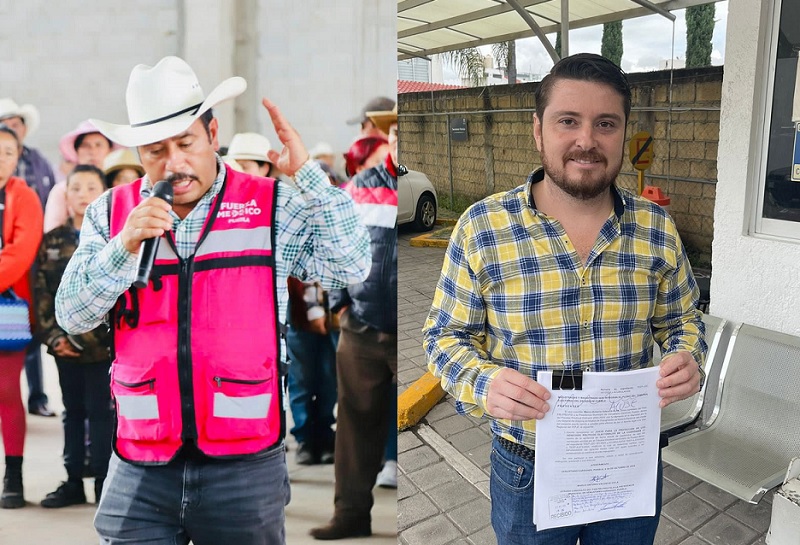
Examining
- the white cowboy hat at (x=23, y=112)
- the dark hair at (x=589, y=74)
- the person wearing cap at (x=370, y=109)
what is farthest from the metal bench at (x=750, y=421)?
the white cowboy hat at (x=23, y=112)

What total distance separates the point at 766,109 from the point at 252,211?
2931 millimetres

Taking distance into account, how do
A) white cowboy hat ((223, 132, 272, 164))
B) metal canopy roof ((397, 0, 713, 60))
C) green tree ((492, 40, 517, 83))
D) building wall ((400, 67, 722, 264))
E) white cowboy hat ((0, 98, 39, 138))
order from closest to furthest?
white cowboy hat ((0, 98, 39, 138)) → white cowboy hat ((223, 132, 272, 164)) → metal canopy roof ((397, 0, 713, 60)) → building wall ((400, 67, 722, 264)) → green tree ((492, 40, 517, 83))

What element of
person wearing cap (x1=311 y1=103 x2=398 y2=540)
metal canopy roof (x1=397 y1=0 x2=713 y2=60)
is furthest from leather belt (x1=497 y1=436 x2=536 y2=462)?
metal canopy roof (x1=397 y1=0 x2=713 y2=60)

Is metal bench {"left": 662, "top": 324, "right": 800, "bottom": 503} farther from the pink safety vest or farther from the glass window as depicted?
the pink safety vest

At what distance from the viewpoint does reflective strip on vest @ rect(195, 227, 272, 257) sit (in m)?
1.59

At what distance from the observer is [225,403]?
1.65m

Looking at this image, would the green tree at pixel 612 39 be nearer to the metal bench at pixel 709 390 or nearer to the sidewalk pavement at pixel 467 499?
the metal bench at pixel 709 390

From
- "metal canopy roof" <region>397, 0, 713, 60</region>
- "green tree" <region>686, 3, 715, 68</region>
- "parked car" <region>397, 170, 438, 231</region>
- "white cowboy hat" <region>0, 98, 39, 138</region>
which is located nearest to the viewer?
"white cowboy hat" <region>0, 98, 39, 138</region>

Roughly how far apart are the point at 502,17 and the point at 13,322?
22.1 feet

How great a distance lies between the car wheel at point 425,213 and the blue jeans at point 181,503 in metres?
8.21

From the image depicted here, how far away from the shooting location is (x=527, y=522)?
1.68 m

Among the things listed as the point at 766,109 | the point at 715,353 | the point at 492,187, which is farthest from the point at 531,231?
the point at 492,187

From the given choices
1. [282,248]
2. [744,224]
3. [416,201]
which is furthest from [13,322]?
[416,201]

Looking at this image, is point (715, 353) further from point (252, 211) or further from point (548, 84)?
point (252, 211)
